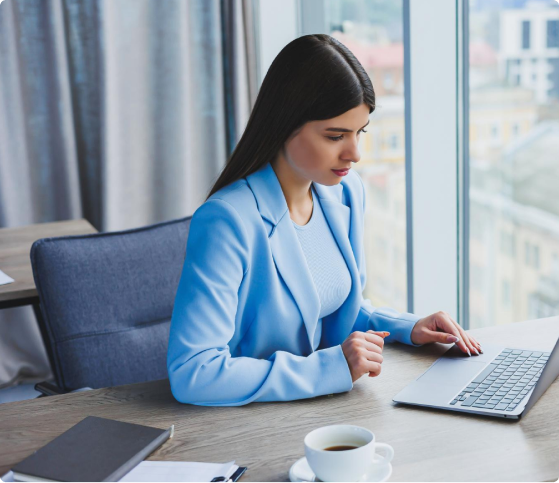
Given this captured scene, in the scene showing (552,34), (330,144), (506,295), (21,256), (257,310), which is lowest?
(506,295)

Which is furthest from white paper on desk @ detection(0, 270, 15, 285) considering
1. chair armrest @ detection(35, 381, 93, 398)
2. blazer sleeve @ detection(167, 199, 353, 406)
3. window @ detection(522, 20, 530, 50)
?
window @ detection(522, 20, 530, 50)

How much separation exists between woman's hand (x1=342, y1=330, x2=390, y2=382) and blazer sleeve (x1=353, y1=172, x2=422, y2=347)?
0.18 metres

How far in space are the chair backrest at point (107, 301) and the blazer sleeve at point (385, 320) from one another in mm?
573

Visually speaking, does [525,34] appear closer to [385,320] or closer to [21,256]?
[385,320]

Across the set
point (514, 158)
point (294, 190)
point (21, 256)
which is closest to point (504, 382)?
point (294, 190)

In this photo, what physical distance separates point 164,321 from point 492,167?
129 centimetres

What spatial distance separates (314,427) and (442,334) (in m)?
0.40

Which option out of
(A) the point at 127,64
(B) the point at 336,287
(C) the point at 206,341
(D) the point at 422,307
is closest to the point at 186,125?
(A) the point at 127,64

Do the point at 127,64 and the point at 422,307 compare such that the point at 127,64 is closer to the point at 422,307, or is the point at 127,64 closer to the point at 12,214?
the point at 12,214

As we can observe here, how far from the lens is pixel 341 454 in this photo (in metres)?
0.81

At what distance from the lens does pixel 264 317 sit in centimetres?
129

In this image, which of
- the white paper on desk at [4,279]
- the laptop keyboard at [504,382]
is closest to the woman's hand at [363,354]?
the laptop keyboard at [504,382]

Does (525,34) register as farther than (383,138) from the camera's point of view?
No

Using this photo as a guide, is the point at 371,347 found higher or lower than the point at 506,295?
higher
